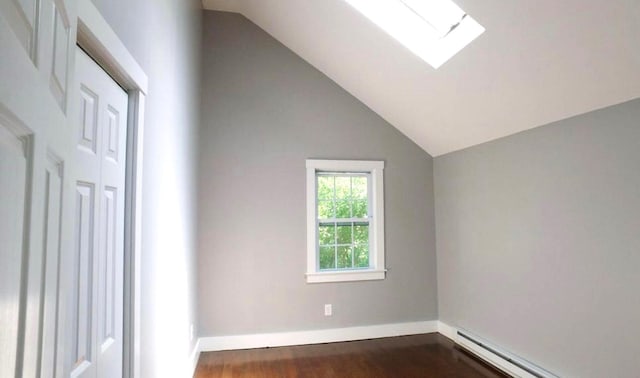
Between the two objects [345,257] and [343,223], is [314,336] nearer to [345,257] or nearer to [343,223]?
[345,257]

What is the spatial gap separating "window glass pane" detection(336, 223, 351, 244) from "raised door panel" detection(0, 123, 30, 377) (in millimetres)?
3200

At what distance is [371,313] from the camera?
3.54 m

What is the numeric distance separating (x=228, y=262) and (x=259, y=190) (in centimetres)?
79

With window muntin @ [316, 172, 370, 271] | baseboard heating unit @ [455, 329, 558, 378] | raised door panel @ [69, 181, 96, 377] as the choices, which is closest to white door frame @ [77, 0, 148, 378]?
raised door panel @ [69, 181, 96, 377]

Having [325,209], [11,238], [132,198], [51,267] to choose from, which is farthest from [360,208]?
[11,238]

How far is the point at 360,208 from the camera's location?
12.2 ft

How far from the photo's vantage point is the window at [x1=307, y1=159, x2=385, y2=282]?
3.50m

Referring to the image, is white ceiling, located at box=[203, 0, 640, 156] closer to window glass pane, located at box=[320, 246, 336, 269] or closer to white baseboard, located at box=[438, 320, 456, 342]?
window glass pane, located at box=[320, 246, 336, 269]

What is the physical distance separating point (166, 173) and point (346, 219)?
2.16 m

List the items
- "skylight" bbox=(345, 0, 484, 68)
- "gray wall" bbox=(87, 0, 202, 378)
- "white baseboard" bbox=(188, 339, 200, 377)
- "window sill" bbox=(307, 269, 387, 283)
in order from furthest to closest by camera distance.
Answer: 1. "window sill" bbox=(307, 269, 387, 283)
2. "white baseboard" bbox=(188, 339, 200, 377)
3. "skylight" bbox=(345, 0, 484, 68)
4. "gray wall" bbox=(87, 0, 202, 378)

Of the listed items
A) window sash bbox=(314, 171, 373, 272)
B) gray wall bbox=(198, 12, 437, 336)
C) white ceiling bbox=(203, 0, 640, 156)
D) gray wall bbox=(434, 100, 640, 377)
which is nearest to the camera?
white ceiling bbox=(203, 0, 640, 156)

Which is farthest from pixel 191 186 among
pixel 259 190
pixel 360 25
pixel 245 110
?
pixel 360 25

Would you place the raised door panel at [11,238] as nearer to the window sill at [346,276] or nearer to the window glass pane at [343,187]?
the window sill at [346,276]

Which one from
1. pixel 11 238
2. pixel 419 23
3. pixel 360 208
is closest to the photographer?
pixel 11 238
